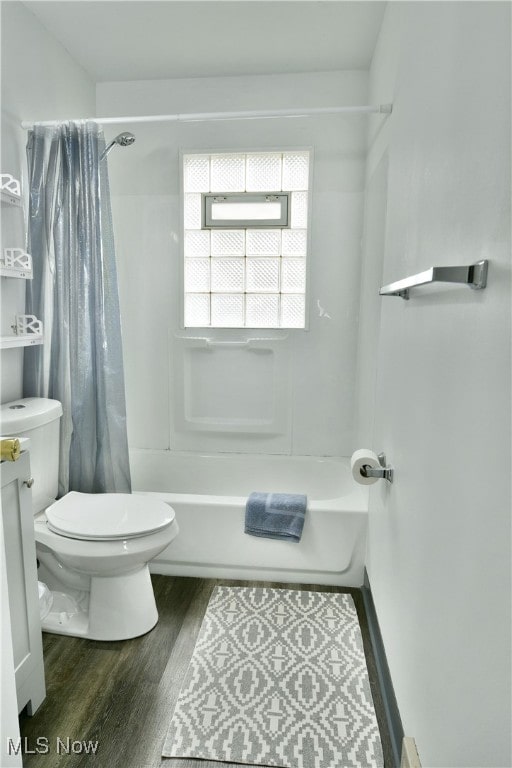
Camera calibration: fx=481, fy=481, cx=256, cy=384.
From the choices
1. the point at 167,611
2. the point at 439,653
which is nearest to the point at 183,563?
the point at 167,611

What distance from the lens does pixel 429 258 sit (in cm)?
110

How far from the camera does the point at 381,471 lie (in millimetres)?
1468

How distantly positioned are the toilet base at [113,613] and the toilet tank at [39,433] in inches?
18.3

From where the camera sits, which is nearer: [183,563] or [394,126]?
Result: [394,126]

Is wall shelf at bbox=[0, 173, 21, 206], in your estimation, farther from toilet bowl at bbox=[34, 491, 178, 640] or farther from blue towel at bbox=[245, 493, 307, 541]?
blue towel at bbox=[245, 493, 307, 541]

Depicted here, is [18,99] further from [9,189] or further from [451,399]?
[451,399]

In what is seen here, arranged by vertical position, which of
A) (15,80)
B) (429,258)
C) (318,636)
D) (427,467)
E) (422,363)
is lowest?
(318,636)

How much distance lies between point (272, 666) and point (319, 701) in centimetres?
22

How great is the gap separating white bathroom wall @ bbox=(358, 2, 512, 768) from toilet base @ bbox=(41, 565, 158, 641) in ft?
3.15

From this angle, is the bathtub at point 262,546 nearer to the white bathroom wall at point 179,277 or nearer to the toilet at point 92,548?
the toilet at point 92,548

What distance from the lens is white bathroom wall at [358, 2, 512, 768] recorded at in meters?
0.69

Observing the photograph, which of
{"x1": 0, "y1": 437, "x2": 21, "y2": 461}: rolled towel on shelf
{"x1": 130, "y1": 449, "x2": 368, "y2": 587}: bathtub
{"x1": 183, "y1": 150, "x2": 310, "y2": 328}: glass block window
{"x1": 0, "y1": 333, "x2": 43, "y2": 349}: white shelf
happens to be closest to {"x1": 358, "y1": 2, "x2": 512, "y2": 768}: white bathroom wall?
{"x1": 130, "y1": 449, "x2": 368, "y2": 587}: bathtub

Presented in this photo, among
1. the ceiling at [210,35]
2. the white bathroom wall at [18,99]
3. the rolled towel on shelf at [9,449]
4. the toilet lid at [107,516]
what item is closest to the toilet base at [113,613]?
the toilet lid at [107,516]

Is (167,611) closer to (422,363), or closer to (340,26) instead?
(422,363)
